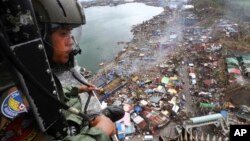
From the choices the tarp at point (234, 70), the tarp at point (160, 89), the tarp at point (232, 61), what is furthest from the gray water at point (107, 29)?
the tarp at point (234, 70)

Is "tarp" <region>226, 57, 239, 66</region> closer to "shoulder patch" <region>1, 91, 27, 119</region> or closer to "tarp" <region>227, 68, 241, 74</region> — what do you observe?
"tarp" <region>227, 68, 241, 74</region>

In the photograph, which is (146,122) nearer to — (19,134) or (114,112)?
(114,112)

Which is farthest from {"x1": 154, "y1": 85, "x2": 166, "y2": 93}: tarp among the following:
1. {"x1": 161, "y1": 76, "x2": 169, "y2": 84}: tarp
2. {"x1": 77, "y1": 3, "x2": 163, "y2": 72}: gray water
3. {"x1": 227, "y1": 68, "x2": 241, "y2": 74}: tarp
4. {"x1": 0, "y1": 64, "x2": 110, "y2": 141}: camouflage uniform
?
{"x1": 0, "y1": 64, "x2": 110, "y2": 141}: camouflage uniform

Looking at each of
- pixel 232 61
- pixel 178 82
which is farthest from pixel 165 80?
pixel 232 61

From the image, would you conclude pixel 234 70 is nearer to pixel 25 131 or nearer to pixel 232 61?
pixel 232 61

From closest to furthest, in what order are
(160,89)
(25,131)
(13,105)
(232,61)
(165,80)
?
(13,105), (25,131), (160,89), (165,80), (232,61)

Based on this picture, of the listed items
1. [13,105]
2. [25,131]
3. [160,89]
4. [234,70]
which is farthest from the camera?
[234,70]
